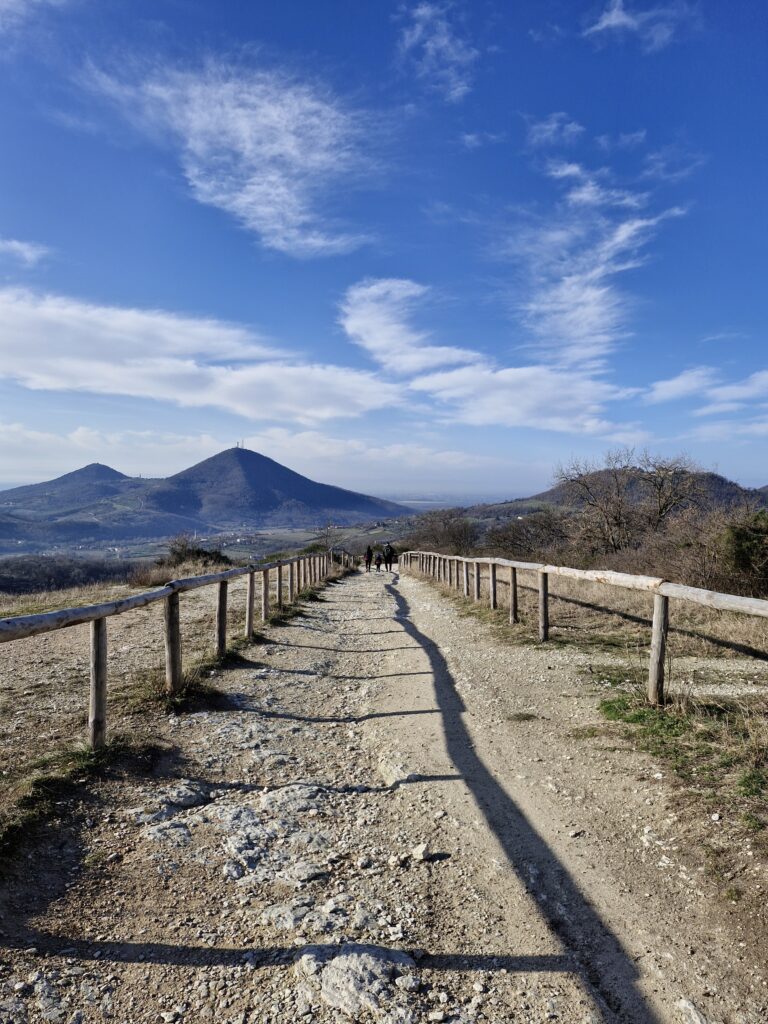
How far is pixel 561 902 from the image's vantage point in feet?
10.8

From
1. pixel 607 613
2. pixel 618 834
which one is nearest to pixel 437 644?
pixel 607 613

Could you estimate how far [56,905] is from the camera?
10.4 feet

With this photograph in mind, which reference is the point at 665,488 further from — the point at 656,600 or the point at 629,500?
the point at 656,600

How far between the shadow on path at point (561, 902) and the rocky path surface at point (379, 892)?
0.04 feet

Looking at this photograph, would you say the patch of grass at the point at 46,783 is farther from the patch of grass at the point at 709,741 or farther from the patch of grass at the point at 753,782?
the patch of grass at the point at 753,782

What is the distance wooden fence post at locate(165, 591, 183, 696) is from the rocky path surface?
89 cm

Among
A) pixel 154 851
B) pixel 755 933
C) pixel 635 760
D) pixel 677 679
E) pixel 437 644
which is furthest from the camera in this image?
pixel 437 644

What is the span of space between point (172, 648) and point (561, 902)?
481cm

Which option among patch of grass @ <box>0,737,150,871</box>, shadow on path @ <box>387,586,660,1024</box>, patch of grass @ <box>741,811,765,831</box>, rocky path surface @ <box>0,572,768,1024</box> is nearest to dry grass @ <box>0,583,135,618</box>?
patch of grass @ <box>0,737,150,871</box>

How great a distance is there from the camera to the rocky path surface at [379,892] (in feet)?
8.56

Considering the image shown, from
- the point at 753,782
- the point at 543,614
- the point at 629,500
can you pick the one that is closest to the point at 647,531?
the point at 629,500

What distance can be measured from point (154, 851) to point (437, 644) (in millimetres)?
7067

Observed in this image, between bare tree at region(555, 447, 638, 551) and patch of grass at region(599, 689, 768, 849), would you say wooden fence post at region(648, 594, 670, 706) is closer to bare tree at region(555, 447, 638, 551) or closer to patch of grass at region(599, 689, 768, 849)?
patch of grass at region(599, 689, 768, 849)

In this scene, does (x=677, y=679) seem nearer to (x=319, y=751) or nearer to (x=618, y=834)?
(x=618, y=834)
